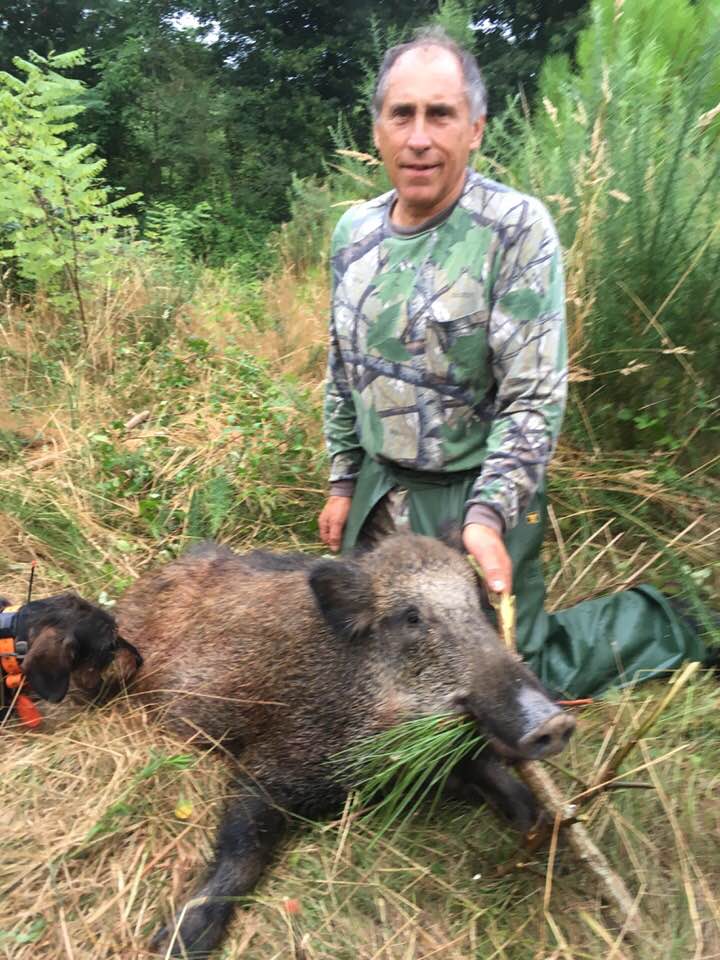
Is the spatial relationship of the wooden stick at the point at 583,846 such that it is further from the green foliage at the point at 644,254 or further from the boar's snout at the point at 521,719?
the green foliage at the point at 644,254

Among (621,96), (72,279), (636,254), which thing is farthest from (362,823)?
(72,279)

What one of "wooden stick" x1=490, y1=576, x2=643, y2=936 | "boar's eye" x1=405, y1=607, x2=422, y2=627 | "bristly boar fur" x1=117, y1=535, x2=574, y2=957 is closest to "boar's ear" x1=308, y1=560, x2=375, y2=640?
"bristly boar fur" x1=117, y1=535, x2=574, y2=957

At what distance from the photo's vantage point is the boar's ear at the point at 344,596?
2.64 metres

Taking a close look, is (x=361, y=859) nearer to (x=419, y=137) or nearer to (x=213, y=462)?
(x=419, y=137)

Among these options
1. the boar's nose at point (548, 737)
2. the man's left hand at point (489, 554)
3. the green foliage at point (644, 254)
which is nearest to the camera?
the boar's nose at point (548, 737)

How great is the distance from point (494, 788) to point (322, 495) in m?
2.04

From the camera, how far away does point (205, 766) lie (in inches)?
112

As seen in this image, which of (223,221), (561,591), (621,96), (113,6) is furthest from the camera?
(113,6)

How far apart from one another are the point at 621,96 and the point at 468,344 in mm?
1998

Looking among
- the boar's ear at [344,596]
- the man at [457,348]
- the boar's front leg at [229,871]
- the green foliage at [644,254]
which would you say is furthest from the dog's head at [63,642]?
the green foliage at [644,254]

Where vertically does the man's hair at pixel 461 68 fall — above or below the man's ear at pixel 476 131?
above

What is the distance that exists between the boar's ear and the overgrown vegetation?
55 cm

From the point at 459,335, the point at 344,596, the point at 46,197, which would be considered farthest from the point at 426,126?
the point at 46,197

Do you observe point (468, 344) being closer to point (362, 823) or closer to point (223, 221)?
point (362, 823)
